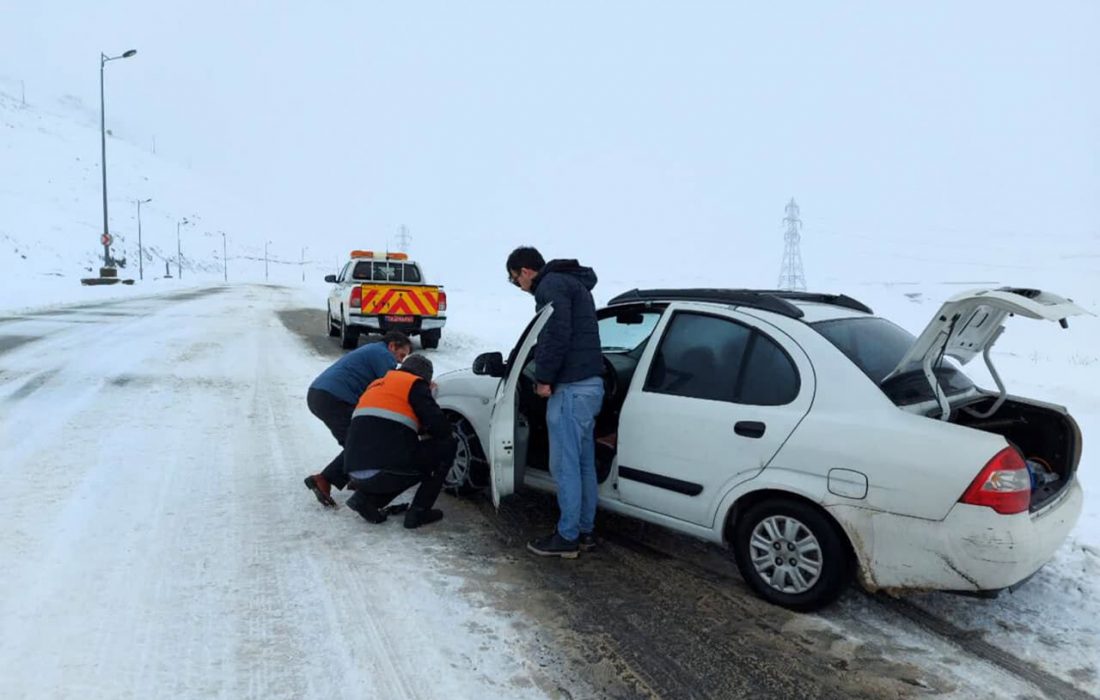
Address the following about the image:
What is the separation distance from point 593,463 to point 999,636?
2.10 meters

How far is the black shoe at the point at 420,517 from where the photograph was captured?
4527mm

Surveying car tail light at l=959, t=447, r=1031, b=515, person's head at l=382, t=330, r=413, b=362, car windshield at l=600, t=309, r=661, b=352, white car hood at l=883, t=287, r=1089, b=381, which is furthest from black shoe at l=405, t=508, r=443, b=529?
car tail light at l=959, t=447, r=1031, b=515

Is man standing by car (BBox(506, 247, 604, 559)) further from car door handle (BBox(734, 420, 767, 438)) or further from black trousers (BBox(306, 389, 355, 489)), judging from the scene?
black trousers (BBox(306, 389, 355, 489))

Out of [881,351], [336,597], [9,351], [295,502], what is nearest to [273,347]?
[9,351]

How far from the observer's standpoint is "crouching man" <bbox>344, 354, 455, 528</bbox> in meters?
4.44

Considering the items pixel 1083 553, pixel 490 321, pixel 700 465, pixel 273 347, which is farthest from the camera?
pixel 490 321

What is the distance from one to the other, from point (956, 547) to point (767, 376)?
1.08 metres

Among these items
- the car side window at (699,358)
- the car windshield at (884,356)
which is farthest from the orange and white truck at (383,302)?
the car windshield at (884,356)

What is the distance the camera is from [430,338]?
13.5 m

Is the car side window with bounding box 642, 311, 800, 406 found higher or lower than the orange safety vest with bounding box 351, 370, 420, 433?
higher

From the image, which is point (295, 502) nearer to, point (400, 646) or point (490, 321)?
point (400, 646)

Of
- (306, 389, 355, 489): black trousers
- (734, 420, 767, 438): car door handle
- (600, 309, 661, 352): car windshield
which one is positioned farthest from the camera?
(306, 389, 355, 489): black trousers

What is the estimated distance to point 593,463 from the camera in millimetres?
4160

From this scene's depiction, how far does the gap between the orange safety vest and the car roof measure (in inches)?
54.8
